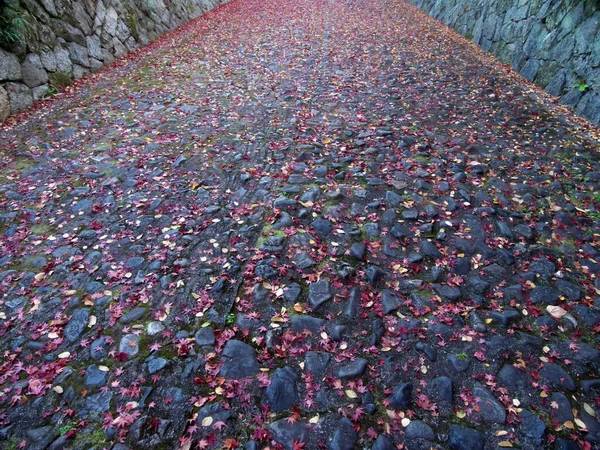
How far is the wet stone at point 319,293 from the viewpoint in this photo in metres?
3.23

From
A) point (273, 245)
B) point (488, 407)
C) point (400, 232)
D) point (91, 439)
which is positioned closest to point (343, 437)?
point (488, 407)

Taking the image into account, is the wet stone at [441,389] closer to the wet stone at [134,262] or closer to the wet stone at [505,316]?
the wet stone at [505,316]

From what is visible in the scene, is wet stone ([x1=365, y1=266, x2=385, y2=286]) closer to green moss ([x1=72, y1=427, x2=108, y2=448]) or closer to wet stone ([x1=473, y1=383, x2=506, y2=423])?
wet stone ([x1=473, y1=383, x2=506, y2=423])

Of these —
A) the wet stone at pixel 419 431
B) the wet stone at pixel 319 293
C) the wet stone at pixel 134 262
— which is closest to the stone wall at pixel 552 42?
the wet stone at pixel 319 293

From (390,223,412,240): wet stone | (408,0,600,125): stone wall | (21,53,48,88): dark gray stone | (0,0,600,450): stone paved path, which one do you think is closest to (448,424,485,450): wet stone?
(0,0,600,450): stone paved path

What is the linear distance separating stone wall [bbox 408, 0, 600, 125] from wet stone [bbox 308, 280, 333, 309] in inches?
243

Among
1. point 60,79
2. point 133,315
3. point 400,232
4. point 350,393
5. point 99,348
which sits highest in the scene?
point 60,79

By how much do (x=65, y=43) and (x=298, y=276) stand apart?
7.42 metres

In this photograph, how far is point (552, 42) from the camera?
7.59 metres

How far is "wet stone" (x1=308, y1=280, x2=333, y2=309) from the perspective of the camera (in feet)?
10.6

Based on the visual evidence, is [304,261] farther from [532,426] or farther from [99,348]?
[532,426]

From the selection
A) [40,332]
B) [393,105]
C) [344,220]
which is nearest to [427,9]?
[393,105]

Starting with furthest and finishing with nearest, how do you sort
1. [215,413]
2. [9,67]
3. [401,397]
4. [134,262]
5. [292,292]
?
[9,67] < [134,262] < [292,292] < [401,397] < [215,413]

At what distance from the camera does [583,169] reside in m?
5.14
